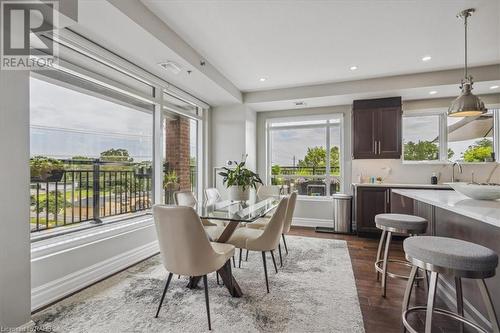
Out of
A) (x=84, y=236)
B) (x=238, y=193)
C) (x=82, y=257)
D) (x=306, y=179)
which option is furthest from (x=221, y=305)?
(x=306, y=179)

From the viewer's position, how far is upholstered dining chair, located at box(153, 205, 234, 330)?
1.75 m

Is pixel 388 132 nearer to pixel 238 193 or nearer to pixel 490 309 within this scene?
pixel 238 193

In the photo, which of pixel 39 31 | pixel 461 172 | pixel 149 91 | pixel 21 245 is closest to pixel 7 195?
pixel 21 245

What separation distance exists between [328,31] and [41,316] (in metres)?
3.83

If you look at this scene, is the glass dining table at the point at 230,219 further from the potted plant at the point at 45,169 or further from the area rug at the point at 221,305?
the potted plant at the point at 45,169

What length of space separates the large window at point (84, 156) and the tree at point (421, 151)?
4665 mm

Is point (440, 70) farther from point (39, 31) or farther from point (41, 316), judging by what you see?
point (41, 316)

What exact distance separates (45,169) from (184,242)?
5.70ft

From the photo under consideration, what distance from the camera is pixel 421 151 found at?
4680mm

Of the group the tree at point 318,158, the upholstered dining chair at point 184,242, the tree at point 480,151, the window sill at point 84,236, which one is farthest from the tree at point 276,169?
the upholstered dining chair at point 184,242

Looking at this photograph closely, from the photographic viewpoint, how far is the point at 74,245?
2447 mm

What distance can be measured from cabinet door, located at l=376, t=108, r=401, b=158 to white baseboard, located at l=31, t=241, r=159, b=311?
4339mm

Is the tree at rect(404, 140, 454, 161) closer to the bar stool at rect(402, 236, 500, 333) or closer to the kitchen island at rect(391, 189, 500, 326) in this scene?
the kitchen island at rect(391, 189, 500, 326)

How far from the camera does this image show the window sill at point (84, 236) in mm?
2236
